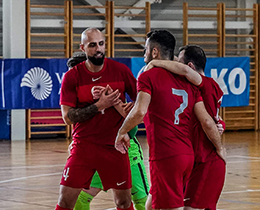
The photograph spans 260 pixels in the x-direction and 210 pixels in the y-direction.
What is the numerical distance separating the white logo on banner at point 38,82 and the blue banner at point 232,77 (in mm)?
3756

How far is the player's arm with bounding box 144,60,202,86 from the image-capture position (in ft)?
10.8

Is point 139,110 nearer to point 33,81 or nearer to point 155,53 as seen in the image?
point 155,53

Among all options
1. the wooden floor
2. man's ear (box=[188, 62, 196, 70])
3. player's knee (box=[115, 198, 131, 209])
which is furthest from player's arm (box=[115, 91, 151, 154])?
the wooden floor

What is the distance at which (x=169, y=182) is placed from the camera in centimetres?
328

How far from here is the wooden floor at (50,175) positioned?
231 inches

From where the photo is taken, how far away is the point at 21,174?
7742 millimetres

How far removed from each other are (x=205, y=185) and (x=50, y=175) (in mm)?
4471

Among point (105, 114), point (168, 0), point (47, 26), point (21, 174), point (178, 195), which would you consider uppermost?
point (168, 0)

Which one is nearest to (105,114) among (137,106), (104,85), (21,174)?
(104,85)

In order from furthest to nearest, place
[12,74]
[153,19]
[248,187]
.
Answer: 1. [153,19]
2. [12,74]
3. [248,187]

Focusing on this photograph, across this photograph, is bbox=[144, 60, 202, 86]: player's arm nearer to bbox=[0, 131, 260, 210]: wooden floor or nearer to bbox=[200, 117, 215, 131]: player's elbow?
bbox=[200, 117, 215, 131]: player's elbow

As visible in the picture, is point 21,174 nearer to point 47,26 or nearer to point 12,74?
point 12,74

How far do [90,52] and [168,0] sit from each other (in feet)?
33.7

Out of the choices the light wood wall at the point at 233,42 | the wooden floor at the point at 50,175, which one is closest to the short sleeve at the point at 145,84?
the wooden floor at the point at 50,175
